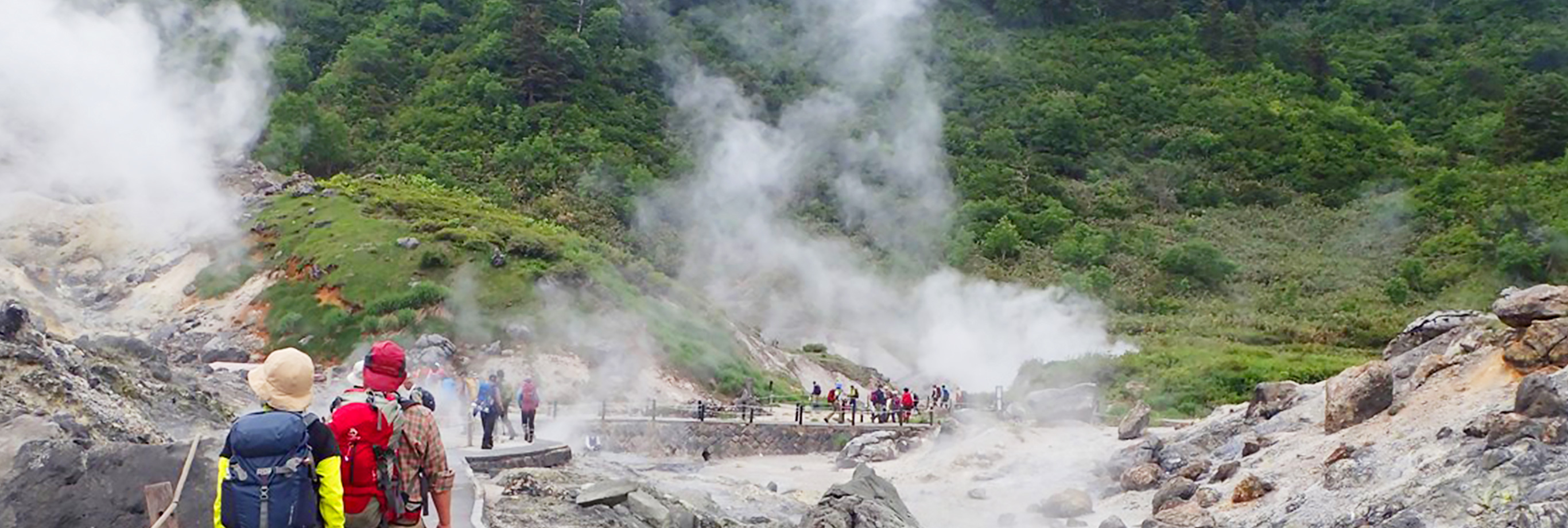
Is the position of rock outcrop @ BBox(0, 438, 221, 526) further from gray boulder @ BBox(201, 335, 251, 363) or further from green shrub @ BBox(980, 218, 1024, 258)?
green shrub @ BBox(980, 218, 1024, 258)

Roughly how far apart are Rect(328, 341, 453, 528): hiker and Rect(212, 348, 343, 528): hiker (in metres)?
0.46

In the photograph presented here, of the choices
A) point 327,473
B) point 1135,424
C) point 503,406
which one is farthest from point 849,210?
point 327,473

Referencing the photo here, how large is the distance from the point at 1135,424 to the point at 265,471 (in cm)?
1869

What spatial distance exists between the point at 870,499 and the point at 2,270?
25267 mm

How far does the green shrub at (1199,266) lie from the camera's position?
161 ft

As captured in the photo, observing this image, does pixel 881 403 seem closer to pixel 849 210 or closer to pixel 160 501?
pixel 160 501

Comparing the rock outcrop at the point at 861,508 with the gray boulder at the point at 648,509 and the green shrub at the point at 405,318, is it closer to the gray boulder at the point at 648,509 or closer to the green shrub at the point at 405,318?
the gray boulder at the point at 648,509

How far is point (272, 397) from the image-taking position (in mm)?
4512

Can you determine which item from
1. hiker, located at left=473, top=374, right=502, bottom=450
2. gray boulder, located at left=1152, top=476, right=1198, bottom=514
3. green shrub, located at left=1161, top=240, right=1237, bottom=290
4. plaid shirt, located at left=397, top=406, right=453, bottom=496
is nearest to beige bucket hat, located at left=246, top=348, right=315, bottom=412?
plaid shirt, located at left=397, top=406, right=453, bottom=496

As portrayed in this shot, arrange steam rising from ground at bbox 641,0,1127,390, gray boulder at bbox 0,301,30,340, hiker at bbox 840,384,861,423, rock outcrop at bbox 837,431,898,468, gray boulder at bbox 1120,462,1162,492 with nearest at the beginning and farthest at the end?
gray boulder at bbox 0,301,30,340 → gray boulder at bbox 1120,462,1162,492 → rock outcrop at bbox 837,431,898,468 → hiker at bbox 840,384,861,423 → steam rising from ground at bbox 641,0,1127,390

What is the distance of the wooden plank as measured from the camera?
5.04 meters

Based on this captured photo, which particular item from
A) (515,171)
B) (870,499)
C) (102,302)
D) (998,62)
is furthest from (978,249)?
A: (870,499)

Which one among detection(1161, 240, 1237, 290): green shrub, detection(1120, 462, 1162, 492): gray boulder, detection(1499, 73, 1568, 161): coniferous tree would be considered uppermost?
detection(1499, 73, 1568, 161): coniferous tree

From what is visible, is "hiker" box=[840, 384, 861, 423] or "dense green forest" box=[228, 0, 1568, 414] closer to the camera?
"hiker" box=[840, 384, 861, 423]
